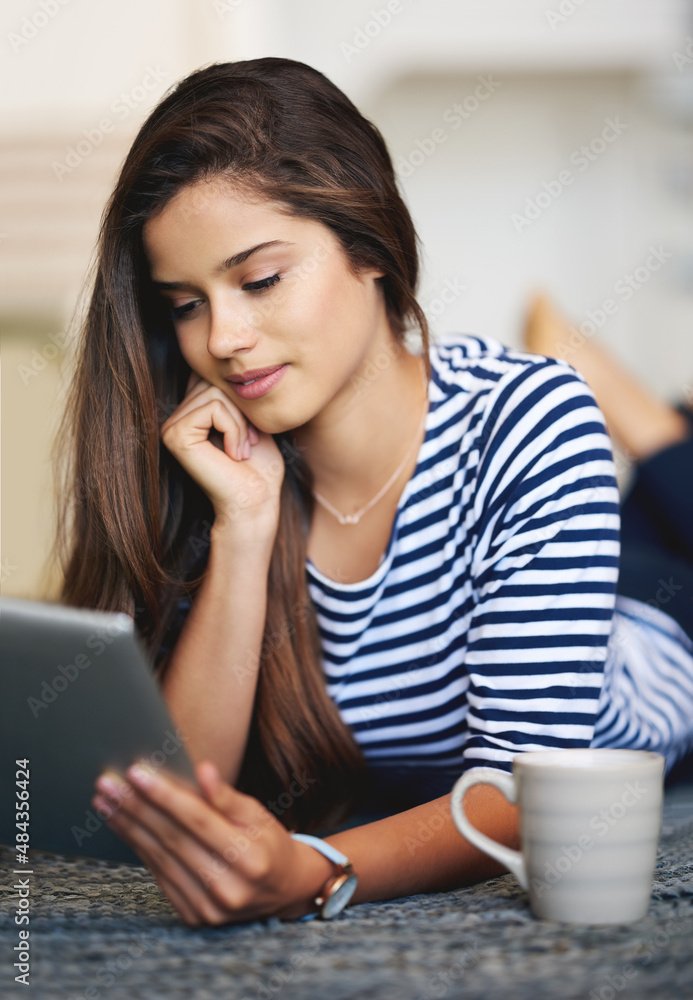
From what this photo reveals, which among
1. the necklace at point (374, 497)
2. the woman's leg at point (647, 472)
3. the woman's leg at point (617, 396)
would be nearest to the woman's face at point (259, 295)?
the necklace at point (374, 497)

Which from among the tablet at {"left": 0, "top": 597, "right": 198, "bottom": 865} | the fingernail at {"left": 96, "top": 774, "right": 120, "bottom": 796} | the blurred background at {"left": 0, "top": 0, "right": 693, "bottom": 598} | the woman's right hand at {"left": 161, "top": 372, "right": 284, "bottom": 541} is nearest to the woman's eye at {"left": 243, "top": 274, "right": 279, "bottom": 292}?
the woman's right hand at {"left": 161, "top": 372, "right": 284, "bottom": 541}

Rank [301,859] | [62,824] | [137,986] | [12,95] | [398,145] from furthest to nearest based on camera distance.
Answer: [398,145] → [12,95] → [62,824] → [301,859] → [137,986]

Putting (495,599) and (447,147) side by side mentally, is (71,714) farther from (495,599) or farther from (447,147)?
(447,147)

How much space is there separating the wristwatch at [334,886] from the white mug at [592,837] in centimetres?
15

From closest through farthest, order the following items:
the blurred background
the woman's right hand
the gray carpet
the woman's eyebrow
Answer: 1. the gray carpet
2. the woman's eyebrow
3. the woman's right hand
4. the blurred background

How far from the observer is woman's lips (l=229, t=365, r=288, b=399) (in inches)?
43.1

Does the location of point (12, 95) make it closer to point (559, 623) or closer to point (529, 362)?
point (529, 362)

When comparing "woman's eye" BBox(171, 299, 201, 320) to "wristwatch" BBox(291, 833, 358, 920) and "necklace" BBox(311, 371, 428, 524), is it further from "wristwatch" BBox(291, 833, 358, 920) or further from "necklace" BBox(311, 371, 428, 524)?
"wristwatch" BBox(291, 833, 358, 920)

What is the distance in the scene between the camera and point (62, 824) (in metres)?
0.84

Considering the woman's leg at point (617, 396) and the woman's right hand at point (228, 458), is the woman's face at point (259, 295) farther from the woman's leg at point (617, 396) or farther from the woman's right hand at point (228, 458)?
the woman's leg at point (617, 396)

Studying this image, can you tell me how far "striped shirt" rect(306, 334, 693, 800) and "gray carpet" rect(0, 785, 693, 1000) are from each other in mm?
211

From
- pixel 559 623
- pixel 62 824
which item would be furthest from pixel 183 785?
pixel 559 623

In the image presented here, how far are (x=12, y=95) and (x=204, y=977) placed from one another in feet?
8.91

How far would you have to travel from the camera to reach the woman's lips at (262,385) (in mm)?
1094
